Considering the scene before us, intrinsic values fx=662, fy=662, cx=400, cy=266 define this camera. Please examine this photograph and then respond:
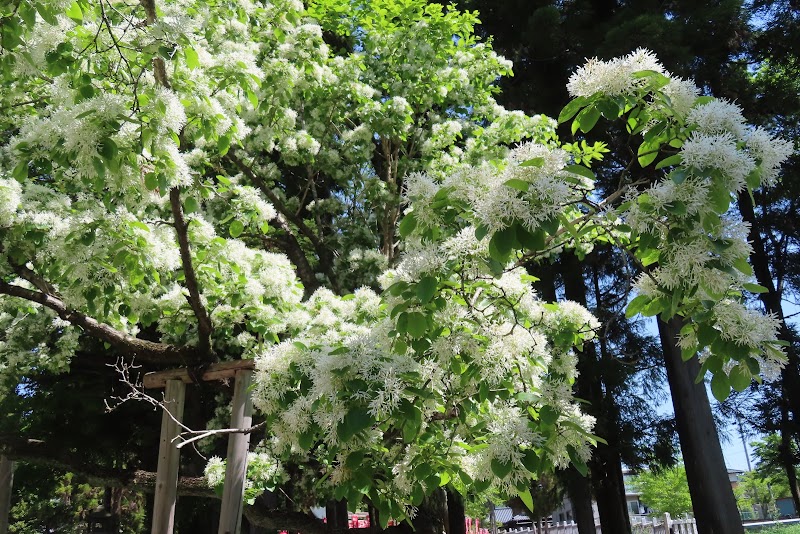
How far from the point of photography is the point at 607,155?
892cm

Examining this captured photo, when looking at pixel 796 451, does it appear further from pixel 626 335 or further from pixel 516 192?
pixel 516 192

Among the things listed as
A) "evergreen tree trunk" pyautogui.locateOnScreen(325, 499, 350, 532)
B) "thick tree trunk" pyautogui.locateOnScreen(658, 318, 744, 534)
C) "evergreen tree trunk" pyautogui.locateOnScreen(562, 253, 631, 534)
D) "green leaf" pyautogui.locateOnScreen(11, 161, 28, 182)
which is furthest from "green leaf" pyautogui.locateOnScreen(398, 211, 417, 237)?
"evergreen tree trunk" pyautogui.locateOnScreen(325, 499, 350, 532)

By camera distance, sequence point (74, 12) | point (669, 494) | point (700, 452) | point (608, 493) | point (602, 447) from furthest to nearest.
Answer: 1. point (669, 494)
2. point (608, 493)
3. point (602, 447)
4. point (700, 452)
5. point (74, 12)

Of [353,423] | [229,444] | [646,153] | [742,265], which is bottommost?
[353,423]

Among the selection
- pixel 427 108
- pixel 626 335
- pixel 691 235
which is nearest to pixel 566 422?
pixel 691 235

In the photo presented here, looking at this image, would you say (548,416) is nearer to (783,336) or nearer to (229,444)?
(229,444)

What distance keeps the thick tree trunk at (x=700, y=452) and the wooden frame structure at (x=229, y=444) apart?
14.3 feet

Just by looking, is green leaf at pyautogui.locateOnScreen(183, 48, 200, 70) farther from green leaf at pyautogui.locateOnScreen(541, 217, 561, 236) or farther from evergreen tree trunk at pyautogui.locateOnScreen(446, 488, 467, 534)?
evergreen tree trunk at pyautogui.locateOnScreen(446, 488, 467, 534)

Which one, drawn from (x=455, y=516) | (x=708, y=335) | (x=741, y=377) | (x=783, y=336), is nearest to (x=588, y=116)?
(x=708, y=335)

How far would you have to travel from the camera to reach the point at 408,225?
2.22 m

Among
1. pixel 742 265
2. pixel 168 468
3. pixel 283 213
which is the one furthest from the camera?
Result: pixel 283 213

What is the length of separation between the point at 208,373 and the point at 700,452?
5214mm

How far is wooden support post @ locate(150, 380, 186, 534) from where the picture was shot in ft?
Result: 15.0

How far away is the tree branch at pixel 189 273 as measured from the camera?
3.50m
